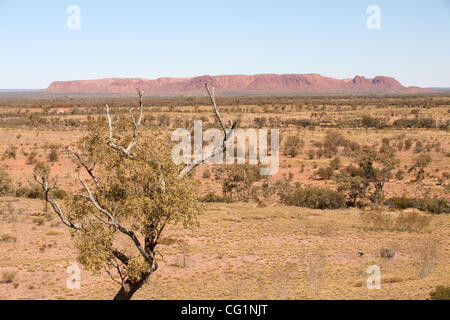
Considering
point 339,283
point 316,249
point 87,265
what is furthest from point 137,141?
point 316,249

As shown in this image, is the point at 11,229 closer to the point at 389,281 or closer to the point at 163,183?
the point at 163,183

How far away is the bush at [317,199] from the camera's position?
25609 millimetres

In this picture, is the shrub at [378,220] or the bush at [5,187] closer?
the shrub at [378,220]

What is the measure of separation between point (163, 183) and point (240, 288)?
21.5 feet

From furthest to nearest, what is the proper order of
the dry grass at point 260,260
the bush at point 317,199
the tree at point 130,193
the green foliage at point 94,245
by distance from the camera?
the bush at point 317,199
the dry grass at point 260,260
the green foliage at point 94,245
the tree at point 130,193

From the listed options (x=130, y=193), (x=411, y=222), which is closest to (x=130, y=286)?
(x=130, y=193)

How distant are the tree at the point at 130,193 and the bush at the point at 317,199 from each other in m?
17.7

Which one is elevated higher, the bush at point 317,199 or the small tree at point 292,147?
the small tree at point 292,147

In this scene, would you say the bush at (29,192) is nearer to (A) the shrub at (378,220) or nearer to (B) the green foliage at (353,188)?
(B) the green foliage at (353,188)

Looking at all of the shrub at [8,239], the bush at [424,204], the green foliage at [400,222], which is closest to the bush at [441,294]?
the green foliage at [400,222]

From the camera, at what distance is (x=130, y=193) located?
861 centimetres

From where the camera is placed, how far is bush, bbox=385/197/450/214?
77.8ft

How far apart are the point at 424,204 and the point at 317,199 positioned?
241 inches

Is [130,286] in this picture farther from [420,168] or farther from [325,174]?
[420,168]
